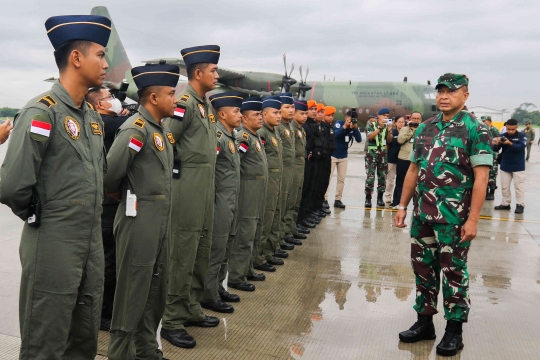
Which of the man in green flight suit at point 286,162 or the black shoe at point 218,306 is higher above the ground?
the man in green flight suit at point 286,162

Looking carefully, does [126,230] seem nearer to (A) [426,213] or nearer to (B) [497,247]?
(A) [426,213]

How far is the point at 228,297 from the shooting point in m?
4.72

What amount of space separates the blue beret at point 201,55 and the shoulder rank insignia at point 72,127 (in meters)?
1.68

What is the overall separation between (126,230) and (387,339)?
2.19 metres

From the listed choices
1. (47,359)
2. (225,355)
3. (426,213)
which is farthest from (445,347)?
(47,359)

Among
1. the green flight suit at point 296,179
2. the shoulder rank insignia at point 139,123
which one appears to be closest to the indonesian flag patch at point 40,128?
the shoulder rank insignia at point 139,123

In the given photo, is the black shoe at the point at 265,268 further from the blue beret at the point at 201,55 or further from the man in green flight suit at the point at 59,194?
the man in green flight suit at the point at 59,194

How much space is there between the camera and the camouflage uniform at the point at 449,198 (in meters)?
3.79

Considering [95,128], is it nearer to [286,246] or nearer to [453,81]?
[453,81]

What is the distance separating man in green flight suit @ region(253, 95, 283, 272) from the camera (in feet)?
18.9

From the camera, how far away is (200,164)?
149 inches

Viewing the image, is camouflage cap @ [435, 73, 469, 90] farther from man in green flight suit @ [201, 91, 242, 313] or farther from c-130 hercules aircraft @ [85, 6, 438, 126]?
c-130 hercules aircraft @ [85, 6, 438, 126]

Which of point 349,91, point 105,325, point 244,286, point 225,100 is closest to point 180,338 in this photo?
point 105,325

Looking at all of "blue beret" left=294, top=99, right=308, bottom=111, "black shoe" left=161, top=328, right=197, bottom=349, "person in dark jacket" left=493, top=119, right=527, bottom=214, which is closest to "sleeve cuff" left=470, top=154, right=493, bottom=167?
"black shoe" left=161, top=328, right=197, bottom=349
